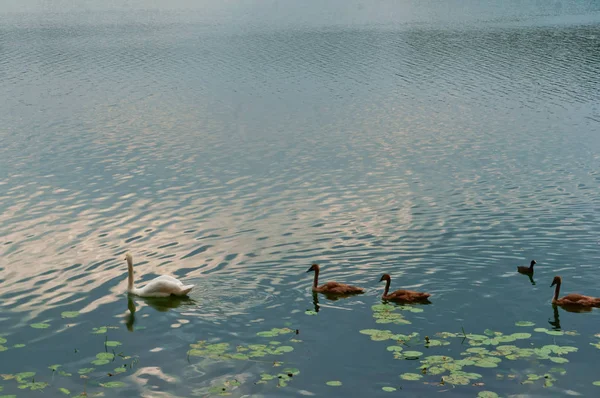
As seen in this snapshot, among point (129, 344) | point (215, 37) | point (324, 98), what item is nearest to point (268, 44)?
point (215, 37)

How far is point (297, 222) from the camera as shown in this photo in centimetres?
2664

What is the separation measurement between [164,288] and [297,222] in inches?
317

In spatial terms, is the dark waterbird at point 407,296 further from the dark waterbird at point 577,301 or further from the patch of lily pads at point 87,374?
the patch of lily pads at point 87,374

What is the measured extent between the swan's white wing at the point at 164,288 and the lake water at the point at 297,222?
0.93ft

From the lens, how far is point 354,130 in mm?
42938

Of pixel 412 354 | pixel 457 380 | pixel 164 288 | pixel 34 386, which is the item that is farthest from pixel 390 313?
pixel 34 386

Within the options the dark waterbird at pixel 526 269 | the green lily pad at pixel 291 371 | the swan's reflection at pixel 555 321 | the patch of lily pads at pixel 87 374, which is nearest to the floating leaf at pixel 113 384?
the patch of lily pads at pixel 87 374

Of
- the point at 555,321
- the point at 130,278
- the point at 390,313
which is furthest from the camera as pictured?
the point at 130,278

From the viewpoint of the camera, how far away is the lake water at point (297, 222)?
15.8 meters

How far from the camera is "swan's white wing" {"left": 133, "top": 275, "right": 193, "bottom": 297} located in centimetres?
1933

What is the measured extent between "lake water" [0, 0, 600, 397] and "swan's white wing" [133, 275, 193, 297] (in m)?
0.28

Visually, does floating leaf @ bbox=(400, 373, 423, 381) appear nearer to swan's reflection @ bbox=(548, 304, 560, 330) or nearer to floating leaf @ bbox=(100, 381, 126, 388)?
swan's reflection @ bbox=(548, 304, 560, 330)

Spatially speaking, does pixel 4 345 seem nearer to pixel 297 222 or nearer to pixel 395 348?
pixel 395 348

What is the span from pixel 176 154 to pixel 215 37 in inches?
2144
